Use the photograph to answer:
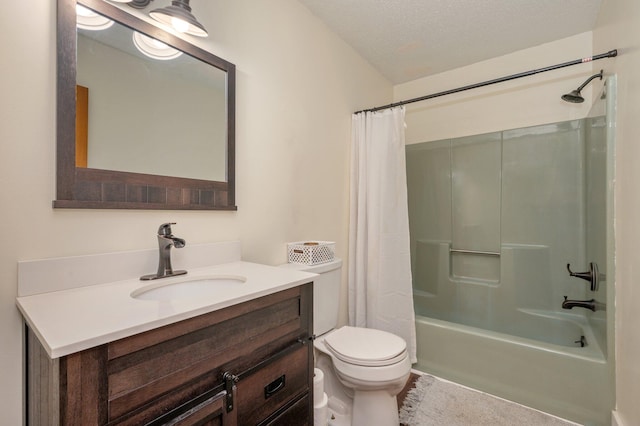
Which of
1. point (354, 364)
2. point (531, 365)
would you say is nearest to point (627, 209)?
point (531, 365)

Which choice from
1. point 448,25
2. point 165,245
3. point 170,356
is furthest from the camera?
point 448,25

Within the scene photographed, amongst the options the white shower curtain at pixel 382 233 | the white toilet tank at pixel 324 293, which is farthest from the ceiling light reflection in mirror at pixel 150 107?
the white shower curtain at pixel 382 233

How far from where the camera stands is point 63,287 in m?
0.94

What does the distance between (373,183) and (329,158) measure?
361 millimetres

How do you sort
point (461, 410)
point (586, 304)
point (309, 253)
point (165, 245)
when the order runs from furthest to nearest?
1. point (586, 304)
2. point (461, 410)
3. point (309, 253)
4. point (165, 245)

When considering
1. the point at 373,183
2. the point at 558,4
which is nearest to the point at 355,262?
the point at 373,183

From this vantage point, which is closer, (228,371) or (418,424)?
(228,371)

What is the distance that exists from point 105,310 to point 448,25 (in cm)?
243

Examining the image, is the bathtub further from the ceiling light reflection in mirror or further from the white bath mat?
the ceiling light reflection in mirror

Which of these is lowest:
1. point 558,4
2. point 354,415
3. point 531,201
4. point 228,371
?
point 354,415

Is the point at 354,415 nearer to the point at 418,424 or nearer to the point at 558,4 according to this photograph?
the point at 418,424

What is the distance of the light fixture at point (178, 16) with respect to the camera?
110 cm

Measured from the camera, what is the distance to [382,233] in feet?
7.00

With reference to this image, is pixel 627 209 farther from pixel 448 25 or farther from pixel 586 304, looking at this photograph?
pixel 448 25
